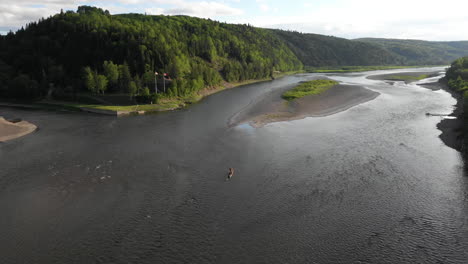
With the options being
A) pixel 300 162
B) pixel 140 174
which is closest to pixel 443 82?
pixel 300 162

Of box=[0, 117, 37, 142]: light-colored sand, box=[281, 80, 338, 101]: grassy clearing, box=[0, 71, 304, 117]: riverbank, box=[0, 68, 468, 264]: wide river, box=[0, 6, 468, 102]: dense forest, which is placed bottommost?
box=[0, 68, 468, 264]: wide river

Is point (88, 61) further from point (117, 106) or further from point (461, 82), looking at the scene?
point (461, 82)

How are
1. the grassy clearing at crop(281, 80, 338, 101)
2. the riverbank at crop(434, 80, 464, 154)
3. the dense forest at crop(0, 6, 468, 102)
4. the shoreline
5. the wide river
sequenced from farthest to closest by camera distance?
the grassy clearing at crop(281, 80, 338, 101), the dense forest at crop(0, 6, 468, 102), the riverbank at crop(434, 80, 464, 154), the shoreline, the wide river

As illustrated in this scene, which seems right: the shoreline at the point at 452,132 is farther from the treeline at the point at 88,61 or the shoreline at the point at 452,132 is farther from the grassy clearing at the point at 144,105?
the treeline at the point at 88,61

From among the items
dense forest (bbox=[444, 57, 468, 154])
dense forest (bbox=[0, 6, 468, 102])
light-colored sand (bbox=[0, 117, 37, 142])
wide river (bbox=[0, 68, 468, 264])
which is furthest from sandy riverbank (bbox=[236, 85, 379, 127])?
light-colored sand (bbox=[0, 117, 37, 142])

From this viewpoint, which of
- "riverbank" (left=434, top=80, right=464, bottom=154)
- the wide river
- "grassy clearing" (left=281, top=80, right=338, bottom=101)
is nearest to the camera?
the wide river

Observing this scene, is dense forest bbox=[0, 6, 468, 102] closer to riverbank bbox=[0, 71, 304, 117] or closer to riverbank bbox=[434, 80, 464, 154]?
riverbank bbox=[0, 71, 304, 117]
